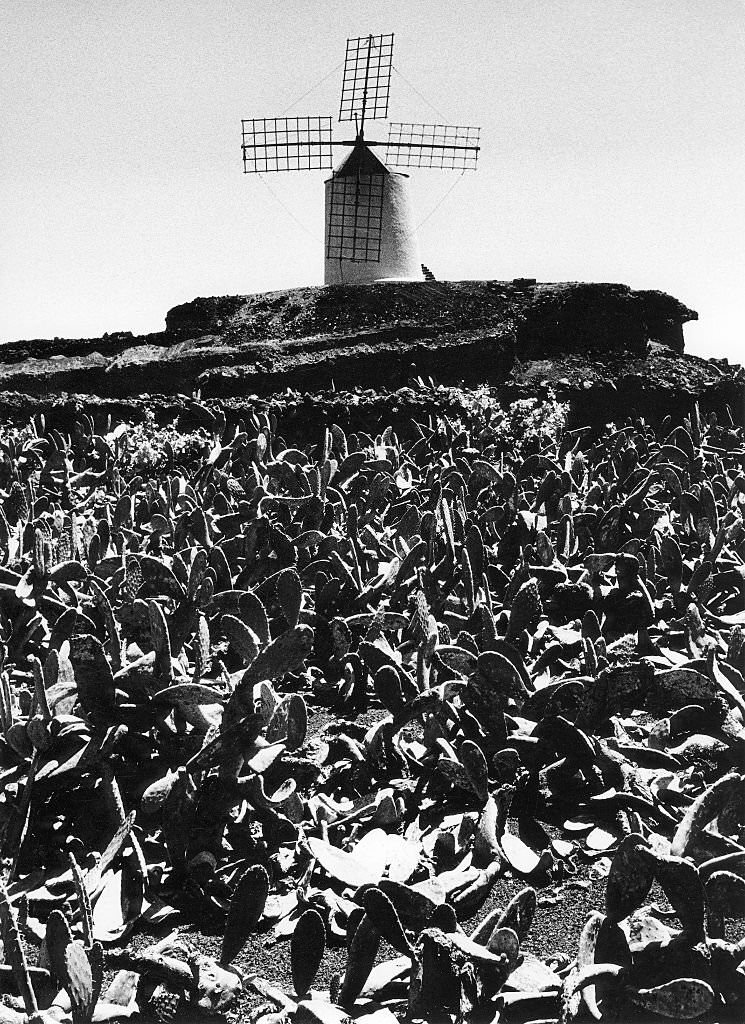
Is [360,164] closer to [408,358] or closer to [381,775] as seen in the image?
[408,358]

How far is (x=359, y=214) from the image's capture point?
20.2m

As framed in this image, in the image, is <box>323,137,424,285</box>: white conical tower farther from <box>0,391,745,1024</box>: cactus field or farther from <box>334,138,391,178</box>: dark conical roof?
<box>0,391,745,1024</box>: cactus field

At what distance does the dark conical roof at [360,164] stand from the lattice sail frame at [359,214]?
84 millimetres

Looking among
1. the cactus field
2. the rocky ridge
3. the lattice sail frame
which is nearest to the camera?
the cactus field

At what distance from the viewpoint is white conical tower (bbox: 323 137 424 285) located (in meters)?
20.2

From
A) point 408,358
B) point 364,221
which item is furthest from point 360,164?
point 408,358

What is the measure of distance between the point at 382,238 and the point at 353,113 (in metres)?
3.08

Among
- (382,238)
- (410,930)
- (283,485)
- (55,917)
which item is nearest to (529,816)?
(410,930)

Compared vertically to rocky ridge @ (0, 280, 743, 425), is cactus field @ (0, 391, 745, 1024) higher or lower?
lower

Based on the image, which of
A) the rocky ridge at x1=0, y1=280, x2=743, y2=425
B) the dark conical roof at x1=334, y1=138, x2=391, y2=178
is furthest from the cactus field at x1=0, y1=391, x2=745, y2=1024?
the dark conical roof at x1=334, y1=138, x2=391, y2=178

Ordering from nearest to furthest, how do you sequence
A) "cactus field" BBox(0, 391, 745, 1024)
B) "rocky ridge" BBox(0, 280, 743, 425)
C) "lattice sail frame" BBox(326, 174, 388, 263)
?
"cactus field" BBox(0, 391, 745, 1024) → "rocky ridge" BBox(0, 280, 743, 425) → "lattice sail frame" BBox(326, 174, 388, 263)

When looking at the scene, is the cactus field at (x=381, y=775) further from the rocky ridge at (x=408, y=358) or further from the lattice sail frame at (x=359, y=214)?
the lattice sail frame at (x=359, y=214)

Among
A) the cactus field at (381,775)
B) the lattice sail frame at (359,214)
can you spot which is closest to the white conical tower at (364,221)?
the lattice sail frame at (359,214)

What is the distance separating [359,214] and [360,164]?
1094 millimetres
